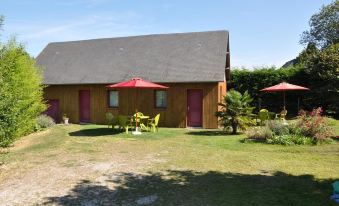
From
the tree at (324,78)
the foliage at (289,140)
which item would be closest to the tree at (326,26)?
the tree at (324,78)

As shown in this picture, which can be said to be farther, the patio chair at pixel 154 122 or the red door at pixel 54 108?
the red door at pixel 54 108

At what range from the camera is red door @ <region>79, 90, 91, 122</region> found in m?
24.6

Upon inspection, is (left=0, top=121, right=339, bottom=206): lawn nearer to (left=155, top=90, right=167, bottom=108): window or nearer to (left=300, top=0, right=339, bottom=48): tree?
(left=155, top=90, right=167, bottom=108): window

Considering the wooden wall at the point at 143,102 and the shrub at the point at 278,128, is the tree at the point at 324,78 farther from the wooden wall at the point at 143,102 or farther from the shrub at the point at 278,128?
the shrub at the point at 278,128

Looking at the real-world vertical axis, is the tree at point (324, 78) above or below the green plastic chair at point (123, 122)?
above

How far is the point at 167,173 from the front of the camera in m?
Answer: 9.92

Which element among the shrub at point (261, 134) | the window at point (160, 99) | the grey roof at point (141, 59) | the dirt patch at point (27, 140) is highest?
the grey roof at point (141, 59)

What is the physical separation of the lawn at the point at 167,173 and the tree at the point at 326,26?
133 feet

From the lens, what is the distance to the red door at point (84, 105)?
80.7 feet

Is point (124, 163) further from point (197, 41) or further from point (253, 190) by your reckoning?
point (197, 41)

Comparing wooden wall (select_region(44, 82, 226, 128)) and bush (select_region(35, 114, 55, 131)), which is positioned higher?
wooden wall (select_region(44, 82, 226, 128))

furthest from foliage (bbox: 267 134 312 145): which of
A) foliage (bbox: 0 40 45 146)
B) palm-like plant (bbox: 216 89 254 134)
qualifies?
foliage (bbox: 0 40 45 146)

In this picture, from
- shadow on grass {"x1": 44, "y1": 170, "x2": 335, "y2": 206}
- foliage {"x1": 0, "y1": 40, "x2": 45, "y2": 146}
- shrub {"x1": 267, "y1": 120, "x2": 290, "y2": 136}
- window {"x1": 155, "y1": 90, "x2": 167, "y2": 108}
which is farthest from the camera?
window {"x1": 155, "y1": 90, "x2": 167, "y2": 108}

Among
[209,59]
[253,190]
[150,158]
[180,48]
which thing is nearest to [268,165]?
[253,190]
